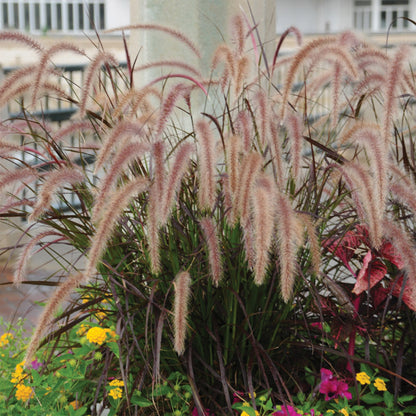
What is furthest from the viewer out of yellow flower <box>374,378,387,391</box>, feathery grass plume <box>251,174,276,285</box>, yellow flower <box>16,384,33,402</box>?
yellow flower <box>16,384,33,402</box>

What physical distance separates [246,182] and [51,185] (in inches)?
18.5

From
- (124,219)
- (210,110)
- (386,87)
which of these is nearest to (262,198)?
(386,87)

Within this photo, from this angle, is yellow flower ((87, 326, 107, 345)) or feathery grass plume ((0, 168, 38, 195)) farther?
yellow flower ((87, 326, 107, 345))

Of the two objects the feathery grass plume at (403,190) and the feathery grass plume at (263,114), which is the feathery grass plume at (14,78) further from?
the feathery grass plume at (403,190)

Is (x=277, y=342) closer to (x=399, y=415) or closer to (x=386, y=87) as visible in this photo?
(x=399, y=415)

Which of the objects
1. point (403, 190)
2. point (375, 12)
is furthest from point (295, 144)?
point (375, 12)

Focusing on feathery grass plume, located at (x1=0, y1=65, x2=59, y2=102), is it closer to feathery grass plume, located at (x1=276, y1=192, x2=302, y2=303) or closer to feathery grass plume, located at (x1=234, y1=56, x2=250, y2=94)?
feathery grass plume, located at (x1=234, y1=56, x2=250, y2=94)

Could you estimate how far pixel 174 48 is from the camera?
2951 millimetres

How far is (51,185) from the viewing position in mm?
1662

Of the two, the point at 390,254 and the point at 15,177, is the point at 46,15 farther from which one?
the point at 390,254

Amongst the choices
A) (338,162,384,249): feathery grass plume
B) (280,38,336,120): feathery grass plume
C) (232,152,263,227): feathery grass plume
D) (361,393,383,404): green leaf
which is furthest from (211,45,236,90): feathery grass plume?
(361,393,383,404): green leaf

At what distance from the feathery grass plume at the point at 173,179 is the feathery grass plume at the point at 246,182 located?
0.13m

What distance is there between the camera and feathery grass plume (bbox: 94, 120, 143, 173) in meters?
1.58

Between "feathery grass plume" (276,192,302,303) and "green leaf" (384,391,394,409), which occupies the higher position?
"feathery grass plume" (276,192,302,303)
